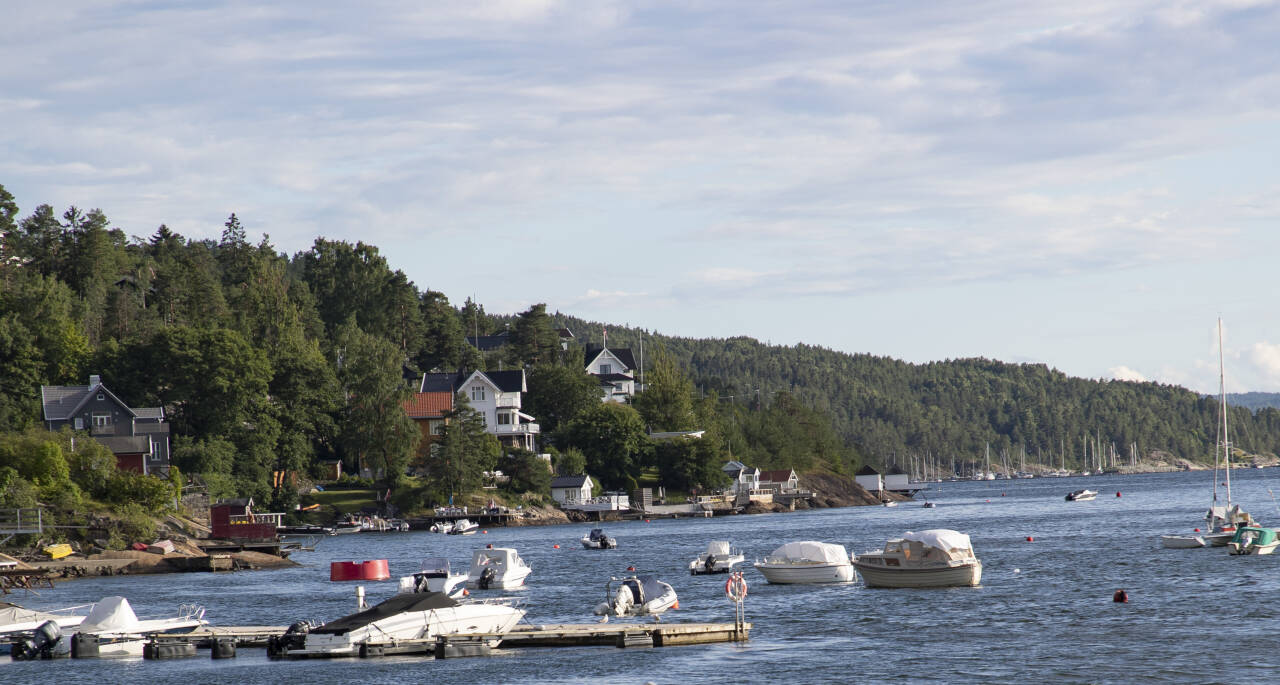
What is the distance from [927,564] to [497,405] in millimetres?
102056

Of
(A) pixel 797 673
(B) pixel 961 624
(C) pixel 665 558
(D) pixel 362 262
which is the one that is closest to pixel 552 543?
(C) pixel 665 558

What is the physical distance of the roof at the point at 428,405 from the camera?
149 m

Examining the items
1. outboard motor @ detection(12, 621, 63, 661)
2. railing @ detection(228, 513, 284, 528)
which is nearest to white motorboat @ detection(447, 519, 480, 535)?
railing @ detection(228, 513, 284, 528)

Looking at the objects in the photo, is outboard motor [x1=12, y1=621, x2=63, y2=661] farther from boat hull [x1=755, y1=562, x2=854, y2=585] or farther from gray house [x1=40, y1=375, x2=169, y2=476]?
gray house [x1=40, y1=375, x2=169, y2=476]

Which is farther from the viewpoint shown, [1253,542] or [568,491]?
[568,491]

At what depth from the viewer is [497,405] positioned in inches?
6073

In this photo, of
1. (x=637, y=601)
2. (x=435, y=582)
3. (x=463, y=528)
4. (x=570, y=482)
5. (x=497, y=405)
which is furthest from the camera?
(x=497, y=405)

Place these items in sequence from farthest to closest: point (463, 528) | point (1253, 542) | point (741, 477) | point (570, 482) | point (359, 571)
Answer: point (741, 477) < point (570, 482) < point (463, 528) < point (1253, 542) < point (359, 571)

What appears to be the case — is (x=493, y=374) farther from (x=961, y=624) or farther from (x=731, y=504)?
(x=961, y=624)

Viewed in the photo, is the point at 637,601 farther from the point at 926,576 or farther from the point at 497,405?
the point at 497,405

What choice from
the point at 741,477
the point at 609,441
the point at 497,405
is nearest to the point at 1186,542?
the point at 609,441

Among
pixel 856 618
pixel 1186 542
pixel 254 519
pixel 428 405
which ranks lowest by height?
pixel 1186 542

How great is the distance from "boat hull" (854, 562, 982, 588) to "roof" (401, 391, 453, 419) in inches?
3745

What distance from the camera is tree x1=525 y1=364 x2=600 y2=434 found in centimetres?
16475
